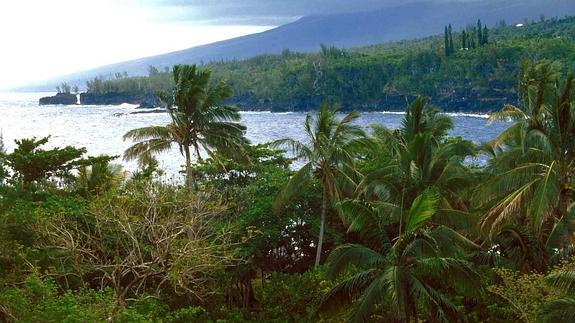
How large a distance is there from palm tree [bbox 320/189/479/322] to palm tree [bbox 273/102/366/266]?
1028 centimetres

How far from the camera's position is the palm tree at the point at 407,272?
18.2 metres

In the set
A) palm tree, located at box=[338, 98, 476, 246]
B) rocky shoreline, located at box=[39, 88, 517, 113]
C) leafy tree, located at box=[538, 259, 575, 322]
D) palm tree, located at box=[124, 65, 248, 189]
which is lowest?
rocky shoreline, located at box=[39, 88, 517, 113]

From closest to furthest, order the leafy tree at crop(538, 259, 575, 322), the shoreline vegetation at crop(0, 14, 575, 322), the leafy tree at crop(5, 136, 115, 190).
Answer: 1. the leafy tree at crop(538, 259, 575, 322)
2. the shoreline vegetation at crop(0, 14, 575, 322)
3. the leafy tree at crop(5, 136, 115, 190)

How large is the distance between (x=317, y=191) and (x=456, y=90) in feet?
449

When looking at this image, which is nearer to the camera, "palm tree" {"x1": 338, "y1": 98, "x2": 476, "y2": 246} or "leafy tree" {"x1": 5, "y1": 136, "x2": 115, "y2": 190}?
"palm tree" {"x1": 338, "y1": 98, "x2": 476, "y2": 246}

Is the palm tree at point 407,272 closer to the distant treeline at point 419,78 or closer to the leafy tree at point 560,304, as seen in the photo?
the leafy tree at point 560,304

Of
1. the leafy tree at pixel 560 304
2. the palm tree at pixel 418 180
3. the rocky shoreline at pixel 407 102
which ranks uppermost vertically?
the palm tree at pixel 418 180

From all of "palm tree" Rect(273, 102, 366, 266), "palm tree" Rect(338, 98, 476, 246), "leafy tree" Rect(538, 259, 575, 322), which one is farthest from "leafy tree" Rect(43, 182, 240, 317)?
"leafy tree" Rect(538, 259, 575, 322)

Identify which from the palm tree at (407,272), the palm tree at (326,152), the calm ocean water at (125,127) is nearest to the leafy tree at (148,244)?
the palm tree at (407,272)

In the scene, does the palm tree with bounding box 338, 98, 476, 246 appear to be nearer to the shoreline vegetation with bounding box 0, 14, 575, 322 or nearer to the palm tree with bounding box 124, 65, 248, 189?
the shoreline vegetation with bounding box 0, 14, 575, 322

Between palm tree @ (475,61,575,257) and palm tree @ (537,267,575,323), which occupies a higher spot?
palm tree @ (475,61,575,257)

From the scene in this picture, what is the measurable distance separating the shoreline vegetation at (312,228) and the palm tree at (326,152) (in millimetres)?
89

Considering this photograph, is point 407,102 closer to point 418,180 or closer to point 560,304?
point 418,180

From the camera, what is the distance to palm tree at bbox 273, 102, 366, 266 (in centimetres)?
3020
